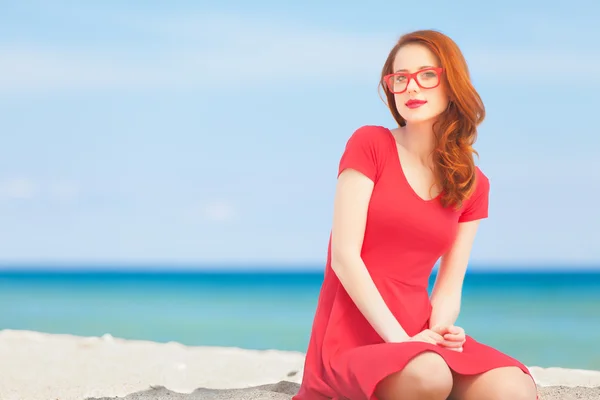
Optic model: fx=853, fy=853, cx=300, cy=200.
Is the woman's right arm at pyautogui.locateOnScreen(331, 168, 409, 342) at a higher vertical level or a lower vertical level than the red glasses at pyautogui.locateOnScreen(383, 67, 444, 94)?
lower

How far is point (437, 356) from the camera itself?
3078mm

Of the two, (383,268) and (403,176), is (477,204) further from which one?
(383,268)

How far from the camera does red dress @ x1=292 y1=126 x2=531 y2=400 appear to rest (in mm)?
3387

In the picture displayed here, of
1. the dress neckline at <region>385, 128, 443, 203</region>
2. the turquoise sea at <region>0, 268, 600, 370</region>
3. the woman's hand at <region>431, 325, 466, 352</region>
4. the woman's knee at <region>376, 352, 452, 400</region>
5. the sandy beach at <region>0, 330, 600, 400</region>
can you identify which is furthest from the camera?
the turquoise sea at <region>0, 268, 600, 370</region>

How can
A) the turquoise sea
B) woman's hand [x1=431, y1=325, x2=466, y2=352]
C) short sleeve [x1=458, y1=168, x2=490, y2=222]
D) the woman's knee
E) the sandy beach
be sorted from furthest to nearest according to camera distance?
1. the turquoise sea
2. the sandy beach
3. short sleeve [x1=458, y1=168, x2=490, y2=222]
4. woman's hand [x1=431, y1=325, x2=466, y2=352]
5. the woman's knee

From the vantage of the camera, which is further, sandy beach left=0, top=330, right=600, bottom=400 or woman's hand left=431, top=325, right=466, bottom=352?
sandy beach left=0, top=330, right=600, bottom=400

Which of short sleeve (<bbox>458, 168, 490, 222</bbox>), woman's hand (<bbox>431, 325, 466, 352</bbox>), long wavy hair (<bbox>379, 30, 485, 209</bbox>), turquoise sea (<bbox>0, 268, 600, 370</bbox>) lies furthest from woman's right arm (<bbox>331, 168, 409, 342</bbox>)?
turquoise sea (<bbox>0, 268, 600, 370</bbox>)

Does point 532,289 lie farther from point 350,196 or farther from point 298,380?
point 350,196

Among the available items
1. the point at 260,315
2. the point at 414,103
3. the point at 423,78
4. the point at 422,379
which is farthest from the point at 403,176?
the point at 260,315

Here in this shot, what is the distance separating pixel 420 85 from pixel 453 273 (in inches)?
32.9

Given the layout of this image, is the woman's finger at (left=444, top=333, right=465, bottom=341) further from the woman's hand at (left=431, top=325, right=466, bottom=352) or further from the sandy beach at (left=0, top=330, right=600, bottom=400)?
the sandy beach at (left=0, top=330, right=600, bottom=400)

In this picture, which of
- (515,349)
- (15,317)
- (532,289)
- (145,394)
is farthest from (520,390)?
(532,289)

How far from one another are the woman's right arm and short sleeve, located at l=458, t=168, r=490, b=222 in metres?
0.53

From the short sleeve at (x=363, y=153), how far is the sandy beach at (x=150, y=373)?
1.42 meters
